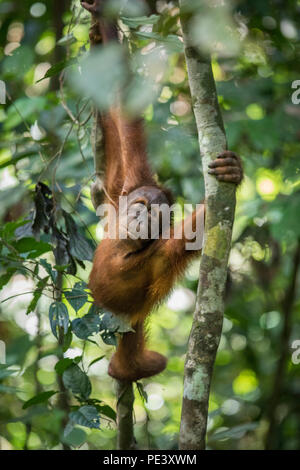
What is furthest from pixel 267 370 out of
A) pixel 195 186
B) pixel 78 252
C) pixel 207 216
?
pixel 207 216

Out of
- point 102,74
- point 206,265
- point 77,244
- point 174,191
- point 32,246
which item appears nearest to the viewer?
point 102,74

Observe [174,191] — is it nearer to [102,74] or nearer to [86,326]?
[86,326]

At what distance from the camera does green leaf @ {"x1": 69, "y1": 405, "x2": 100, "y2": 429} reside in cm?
263

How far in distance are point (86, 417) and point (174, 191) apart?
204 cm

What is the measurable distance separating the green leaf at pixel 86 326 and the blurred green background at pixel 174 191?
68 mm

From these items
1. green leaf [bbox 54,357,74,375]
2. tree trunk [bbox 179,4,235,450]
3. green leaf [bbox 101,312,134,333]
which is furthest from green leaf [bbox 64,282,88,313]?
tree trunk [bbox 179,4,235,450]

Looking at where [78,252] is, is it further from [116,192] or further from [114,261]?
[116,192]

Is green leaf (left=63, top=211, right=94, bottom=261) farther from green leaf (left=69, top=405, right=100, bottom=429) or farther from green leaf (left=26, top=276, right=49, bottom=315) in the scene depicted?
green leaf (left=69, top=405, right=100, bottom=429)

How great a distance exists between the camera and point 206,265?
227cm

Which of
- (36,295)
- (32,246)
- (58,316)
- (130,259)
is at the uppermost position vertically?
(130,259)

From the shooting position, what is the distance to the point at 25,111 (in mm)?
3697

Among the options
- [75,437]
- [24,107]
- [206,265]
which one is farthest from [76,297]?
[24,107]

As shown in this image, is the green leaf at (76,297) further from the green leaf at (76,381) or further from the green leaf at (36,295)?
the green leaf at (76,381)

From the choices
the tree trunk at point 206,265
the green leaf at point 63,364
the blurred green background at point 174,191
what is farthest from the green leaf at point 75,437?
the tree trunk at point 206,265
